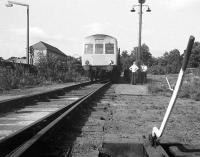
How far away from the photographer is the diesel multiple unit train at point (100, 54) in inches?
931

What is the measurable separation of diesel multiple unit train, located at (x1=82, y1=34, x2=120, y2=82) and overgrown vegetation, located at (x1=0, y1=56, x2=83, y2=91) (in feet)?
9.95

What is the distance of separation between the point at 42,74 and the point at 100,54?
471 cm

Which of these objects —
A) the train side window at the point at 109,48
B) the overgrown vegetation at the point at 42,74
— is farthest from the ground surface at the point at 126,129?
the train side window at the point at 109,48

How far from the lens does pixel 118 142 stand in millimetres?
3520

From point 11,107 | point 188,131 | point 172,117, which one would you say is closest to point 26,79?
point 11,107

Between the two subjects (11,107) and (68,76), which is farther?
(68,76)

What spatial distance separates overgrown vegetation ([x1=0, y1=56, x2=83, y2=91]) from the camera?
17203 millimetres

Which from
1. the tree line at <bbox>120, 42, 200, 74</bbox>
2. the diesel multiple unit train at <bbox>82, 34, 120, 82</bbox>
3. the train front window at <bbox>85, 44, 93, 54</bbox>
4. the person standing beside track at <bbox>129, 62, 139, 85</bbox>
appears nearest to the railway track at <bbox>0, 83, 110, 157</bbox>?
the person standing beside track at <bbox>129, 62, 139, 85</bbox>

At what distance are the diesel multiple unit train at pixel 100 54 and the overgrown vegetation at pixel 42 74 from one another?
303cm

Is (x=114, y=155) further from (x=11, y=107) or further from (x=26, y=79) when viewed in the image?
(x=26, y=79)

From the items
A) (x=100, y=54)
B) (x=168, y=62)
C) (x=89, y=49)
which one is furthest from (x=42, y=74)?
(x=168, y=62)

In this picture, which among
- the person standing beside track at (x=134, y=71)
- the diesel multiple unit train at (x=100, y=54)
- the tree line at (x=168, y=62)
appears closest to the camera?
the person standing beside track at (x=134, y=71)

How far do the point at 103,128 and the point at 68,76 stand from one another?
78.4ft

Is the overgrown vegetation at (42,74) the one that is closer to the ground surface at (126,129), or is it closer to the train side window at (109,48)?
the train side window at (109,48)
